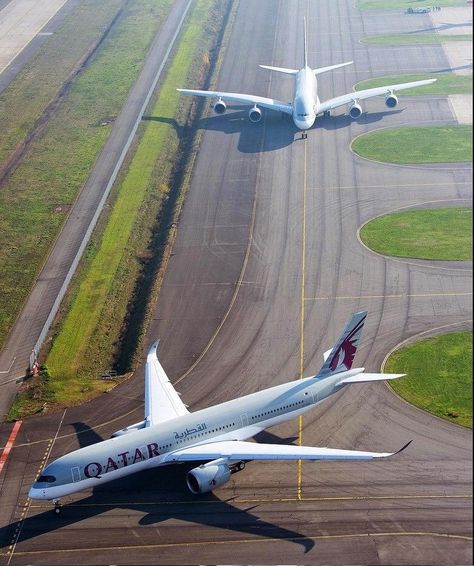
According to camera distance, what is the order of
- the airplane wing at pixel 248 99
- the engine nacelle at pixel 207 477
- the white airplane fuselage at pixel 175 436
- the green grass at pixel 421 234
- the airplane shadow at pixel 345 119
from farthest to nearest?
the airplane wing at pixel 248 99
the airplane shadow at pixel 345 119
the green grass at pixel 421 234
the engine nacelle at pixel 207 477
the white airplane fuselage at pixel 175 436

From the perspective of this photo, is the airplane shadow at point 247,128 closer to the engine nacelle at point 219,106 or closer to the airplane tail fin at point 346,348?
the engine nacelle at point 219,106

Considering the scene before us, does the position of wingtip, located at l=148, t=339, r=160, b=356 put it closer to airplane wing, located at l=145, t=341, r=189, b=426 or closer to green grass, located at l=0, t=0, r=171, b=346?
airplane wing, located at l=145, t=341, r=189, b=426

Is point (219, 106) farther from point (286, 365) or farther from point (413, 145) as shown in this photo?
point (286, 365)

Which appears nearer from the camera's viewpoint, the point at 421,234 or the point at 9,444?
the point at 9,444

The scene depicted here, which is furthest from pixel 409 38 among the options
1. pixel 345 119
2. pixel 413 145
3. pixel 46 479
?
pixel 46 479

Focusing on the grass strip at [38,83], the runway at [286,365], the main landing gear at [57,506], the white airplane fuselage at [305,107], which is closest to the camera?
the runway at [286,365]

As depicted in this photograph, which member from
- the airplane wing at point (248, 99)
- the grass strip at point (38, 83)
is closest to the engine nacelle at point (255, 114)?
the airplane wing at point (248, 99)

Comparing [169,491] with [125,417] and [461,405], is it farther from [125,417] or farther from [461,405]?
[461,405]
